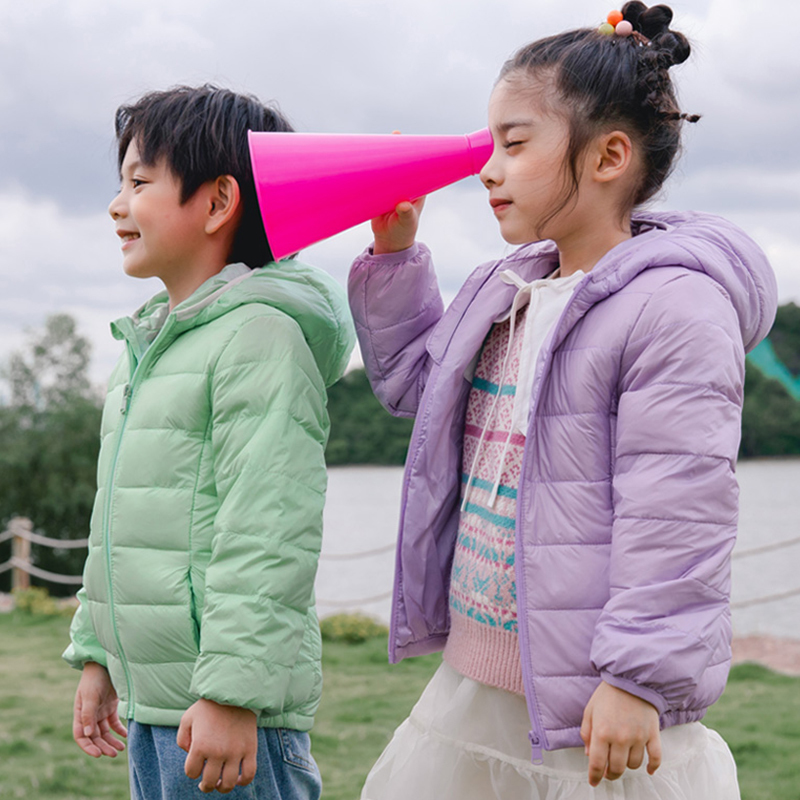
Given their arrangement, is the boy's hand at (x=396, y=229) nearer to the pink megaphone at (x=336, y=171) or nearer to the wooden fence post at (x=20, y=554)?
the pink megaphone at (x=336, y=171)

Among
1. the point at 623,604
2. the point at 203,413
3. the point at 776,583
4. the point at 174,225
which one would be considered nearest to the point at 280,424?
the point at 203,413

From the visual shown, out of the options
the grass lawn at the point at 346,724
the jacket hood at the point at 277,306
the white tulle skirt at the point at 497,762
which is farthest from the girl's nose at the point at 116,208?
the grass lawn at the point at 346,724

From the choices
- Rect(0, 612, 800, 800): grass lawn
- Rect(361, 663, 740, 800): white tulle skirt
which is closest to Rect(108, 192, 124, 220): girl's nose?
Rect(361, 663, 740, 800): white tulle skirt

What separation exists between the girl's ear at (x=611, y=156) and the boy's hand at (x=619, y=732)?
678 millimetres

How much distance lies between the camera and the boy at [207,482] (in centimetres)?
129

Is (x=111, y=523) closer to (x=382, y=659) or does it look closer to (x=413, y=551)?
(x=413, y=551)

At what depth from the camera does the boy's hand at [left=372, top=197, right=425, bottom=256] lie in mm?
1539

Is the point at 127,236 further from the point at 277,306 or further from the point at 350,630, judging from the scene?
the point at 350,630

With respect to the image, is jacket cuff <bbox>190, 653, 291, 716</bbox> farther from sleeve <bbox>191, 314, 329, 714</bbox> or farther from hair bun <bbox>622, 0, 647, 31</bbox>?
hair bun <bbox>622, 0, 647, 31</bbox>

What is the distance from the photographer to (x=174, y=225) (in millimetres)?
1494

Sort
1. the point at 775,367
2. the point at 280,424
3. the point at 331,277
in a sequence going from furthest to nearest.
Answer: the point at 775,367 < the point at 331,277 < the point at 280,424

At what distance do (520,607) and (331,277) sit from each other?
0.69 meters

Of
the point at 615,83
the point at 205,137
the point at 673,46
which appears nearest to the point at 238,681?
the point at 205,137

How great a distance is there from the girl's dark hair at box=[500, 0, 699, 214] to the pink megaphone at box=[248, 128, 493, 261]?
0.46ft
